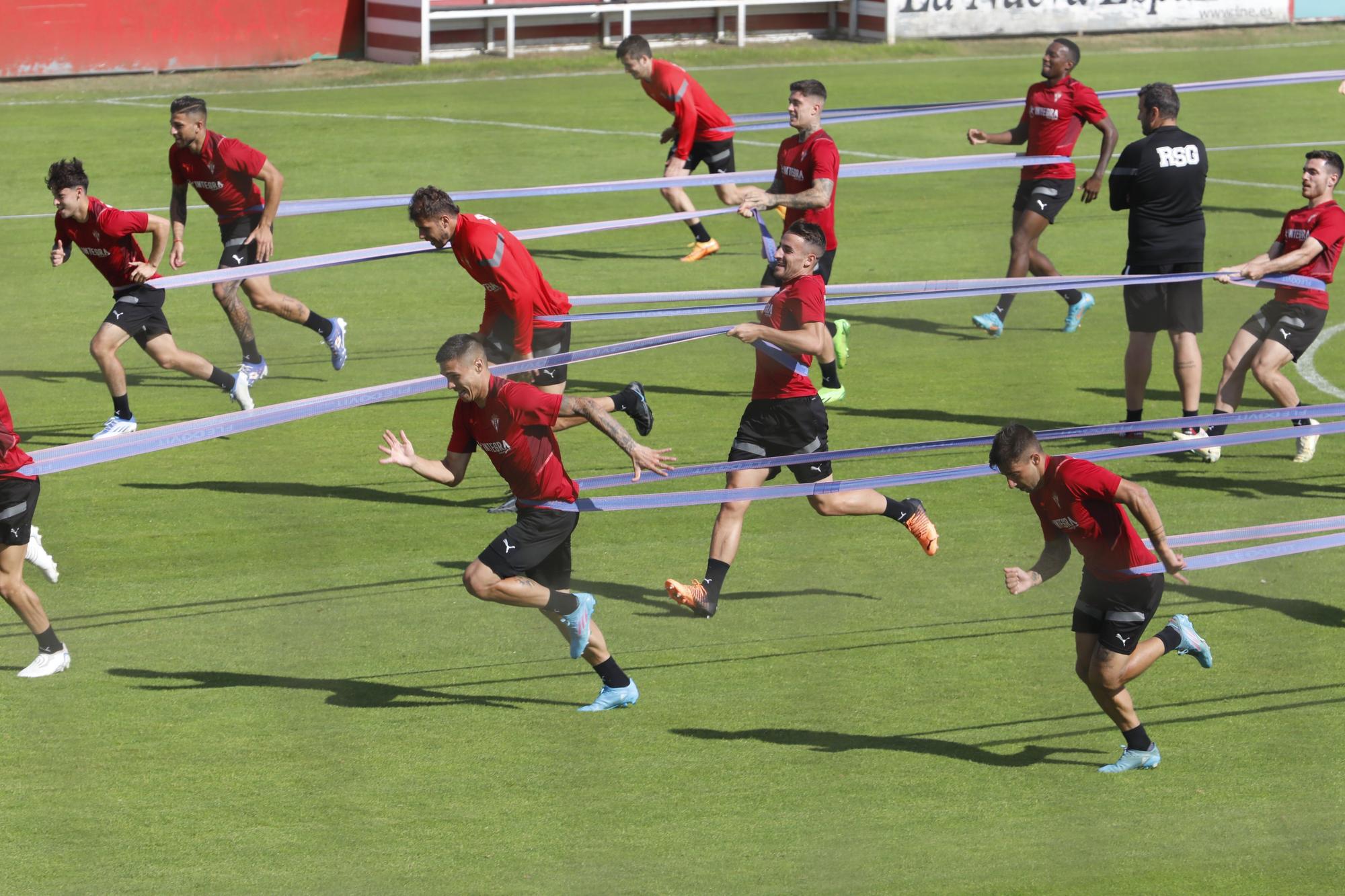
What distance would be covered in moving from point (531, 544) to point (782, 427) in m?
1.82

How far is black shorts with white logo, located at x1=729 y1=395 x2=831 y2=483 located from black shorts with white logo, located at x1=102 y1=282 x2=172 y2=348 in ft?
15.6

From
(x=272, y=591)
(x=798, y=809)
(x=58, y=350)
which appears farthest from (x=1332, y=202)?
(x=58, y=350)

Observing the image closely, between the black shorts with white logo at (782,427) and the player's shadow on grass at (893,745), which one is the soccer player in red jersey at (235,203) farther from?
the player's shadow on grass at (893,745)

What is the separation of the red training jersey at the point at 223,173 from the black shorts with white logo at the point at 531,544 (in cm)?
545

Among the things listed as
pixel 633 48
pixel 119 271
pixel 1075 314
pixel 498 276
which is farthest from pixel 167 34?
pixel 498 276

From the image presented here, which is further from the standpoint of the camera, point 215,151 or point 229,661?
point 215,151

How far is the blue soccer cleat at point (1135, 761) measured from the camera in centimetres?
720

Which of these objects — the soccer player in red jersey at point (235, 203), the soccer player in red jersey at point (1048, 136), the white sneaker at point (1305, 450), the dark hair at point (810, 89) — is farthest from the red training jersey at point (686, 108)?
the white sneaker at point (1305, 450)

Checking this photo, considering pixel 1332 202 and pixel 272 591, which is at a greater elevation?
pixel 1332 202

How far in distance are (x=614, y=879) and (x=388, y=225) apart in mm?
13276

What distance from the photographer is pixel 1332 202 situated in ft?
36.3

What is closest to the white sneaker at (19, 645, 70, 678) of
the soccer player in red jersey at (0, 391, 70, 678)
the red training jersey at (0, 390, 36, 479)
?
the soccer player in red jersey at (0, 391, 70, 678)

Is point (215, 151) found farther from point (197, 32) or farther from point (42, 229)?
point (197, 32)

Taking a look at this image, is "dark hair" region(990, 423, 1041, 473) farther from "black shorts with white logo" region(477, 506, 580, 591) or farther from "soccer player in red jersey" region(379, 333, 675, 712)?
"black shorts with white logo" region(477, 506, 580, 591)
